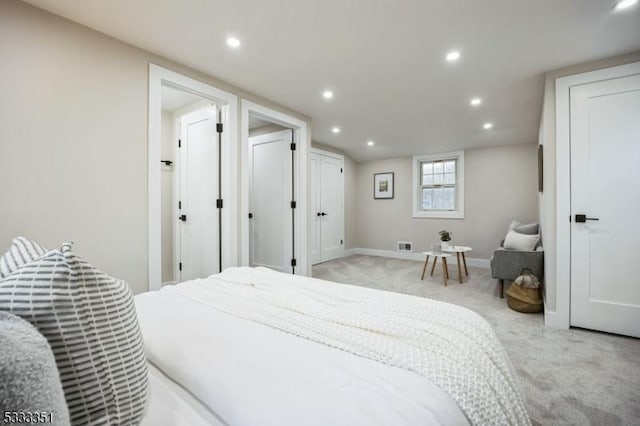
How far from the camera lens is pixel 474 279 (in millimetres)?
4383

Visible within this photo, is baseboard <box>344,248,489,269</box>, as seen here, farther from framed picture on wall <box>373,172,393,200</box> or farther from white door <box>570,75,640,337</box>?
white door <box>570,75,640,337</box>

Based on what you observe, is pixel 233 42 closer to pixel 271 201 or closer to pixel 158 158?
pixel 158 158

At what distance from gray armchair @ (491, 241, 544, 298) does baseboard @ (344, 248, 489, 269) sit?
1.85 meters

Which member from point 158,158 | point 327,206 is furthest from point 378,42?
point 327,206

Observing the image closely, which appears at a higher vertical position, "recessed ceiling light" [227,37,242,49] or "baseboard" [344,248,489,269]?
"recessed ceiling light" [227,37,242,49]

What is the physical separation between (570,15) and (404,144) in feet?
11.3

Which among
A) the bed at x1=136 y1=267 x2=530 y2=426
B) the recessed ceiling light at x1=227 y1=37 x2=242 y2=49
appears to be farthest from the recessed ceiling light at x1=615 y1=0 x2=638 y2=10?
the recessed ceiling light at x1=227 y1=37 x2=242 y2=49

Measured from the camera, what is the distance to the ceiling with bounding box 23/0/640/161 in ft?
6.15

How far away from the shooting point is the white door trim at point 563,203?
2605mm

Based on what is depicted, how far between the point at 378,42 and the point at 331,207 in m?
3.91

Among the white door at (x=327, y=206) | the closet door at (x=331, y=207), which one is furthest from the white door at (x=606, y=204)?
the closet door at (x=331, y=207)

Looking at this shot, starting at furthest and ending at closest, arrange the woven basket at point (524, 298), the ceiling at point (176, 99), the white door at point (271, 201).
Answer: the white door at point (271, 201) → the ceiling at point (176, 99) → the woven basket at point (524, 298)

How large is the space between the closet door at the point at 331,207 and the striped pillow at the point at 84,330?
16.6ft

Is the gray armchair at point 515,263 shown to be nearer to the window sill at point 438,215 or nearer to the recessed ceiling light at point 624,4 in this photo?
the window sill at point 438,215
